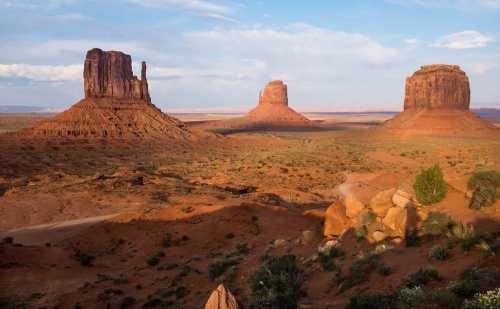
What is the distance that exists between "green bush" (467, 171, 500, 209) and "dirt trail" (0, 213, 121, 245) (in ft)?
65.0

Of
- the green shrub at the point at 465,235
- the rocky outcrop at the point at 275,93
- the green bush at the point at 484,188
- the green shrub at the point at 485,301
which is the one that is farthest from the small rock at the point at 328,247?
the rocky outcrop at the point at 275,93

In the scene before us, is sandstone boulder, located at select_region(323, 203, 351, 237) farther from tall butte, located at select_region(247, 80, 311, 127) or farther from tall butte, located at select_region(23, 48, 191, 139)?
tall butte, located at select_region(247, 80, 311, 127)

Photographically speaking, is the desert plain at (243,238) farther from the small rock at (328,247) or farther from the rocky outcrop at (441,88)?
the rocky outcrop at (441,88)

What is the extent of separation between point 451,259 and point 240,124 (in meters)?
141

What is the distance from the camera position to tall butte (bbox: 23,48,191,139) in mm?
71250

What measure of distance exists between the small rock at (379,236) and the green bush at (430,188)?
2378mm

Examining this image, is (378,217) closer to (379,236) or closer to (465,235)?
(379,236)

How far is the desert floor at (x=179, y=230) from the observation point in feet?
36.4

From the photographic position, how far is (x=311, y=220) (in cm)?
2020

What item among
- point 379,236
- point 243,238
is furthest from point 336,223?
point 243,238

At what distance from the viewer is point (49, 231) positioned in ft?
73.6

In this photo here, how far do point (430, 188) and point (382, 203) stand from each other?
1702mm

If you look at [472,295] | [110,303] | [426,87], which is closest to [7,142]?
[110,303]

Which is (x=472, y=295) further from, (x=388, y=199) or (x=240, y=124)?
(x=240, y=124)
